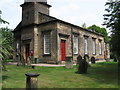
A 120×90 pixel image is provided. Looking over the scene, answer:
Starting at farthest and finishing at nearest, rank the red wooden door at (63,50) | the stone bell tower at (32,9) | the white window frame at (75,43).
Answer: the white window frame at (75,43), the stone bell tower at (32,9), the red wooden door at (63,50)

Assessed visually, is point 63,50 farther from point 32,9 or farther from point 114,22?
point 114,22

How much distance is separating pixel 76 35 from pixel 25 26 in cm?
814

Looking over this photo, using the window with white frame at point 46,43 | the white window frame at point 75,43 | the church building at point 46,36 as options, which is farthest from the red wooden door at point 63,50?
the white window frame at point 75,43

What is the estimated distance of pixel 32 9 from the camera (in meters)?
20.3

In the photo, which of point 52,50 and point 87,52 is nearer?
point 52,50

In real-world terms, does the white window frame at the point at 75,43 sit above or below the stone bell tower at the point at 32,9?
below

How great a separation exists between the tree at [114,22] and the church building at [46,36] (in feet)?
27.8

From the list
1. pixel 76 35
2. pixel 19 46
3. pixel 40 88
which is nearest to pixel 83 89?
pixel 40 88

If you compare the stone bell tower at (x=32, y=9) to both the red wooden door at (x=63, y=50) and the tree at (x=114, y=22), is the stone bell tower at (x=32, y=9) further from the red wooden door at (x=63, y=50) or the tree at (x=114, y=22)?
the tree at (x=114, y=22)

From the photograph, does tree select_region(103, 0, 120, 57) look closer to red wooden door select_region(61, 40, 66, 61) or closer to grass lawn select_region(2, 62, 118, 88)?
grass lawn select_region(2, 62, 118, 88)

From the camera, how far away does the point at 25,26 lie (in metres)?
21.0

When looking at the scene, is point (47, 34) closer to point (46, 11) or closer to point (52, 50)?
point (52, 50)

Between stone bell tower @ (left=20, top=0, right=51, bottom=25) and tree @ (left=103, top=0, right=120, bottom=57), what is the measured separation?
12030 millimetres

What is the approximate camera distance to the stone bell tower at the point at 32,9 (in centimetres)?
2006
